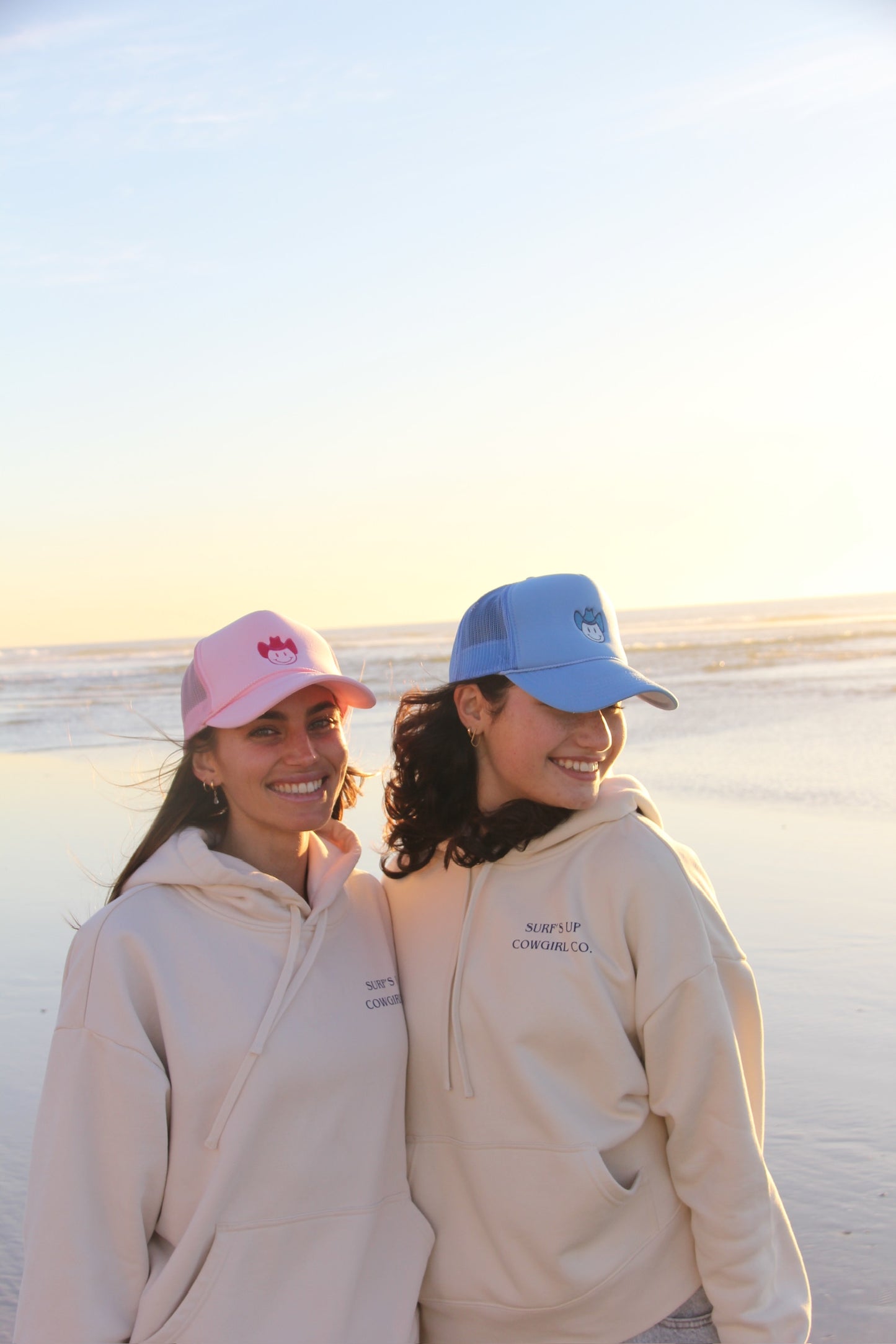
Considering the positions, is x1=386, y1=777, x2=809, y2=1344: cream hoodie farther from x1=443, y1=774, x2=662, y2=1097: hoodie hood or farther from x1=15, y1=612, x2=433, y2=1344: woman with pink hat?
x1=15, y1=612, x2=433, y2=1344: woman with pink hat

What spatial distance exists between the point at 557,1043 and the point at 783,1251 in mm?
582

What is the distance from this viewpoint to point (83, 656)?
4325 cm

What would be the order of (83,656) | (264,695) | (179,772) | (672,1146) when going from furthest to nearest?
(83,656) < (179,772) < (264,695) < (672,1146)

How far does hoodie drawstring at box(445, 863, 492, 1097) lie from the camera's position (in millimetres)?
2250

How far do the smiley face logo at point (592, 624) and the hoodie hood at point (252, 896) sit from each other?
760mm

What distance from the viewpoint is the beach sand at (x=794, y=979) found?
11.2 feet

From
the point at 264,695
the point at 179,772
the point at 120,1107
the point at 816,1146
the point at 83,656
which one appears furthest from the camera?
the point at 83,656

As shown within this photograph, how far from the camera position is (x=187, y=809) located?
8.25 feet

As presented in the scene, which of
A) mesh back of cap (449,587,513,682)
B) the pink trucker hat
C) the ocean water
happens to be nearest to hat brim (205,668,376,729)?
the pink trucker hat

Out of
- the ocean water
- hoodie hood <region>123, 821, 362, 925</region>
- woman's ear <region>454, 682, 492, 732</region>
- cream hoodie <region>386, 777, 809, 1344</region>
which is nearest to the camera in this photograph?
cream hoodie <region>386, 777, 809, 1344</region>

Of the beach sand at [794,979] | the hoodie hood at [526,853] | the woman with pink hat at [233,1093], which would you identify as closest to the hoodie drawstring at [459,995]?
the hoodie hood at [526,853]

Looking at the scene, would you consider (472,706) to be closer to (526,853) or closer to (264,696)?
(526,853)

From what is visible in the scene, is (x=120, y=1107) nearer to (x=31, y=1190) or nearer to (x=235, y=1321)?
(x=31, y=1190)

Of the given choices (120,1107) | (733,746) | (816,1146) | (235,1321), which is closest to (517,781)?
(120,1107)
